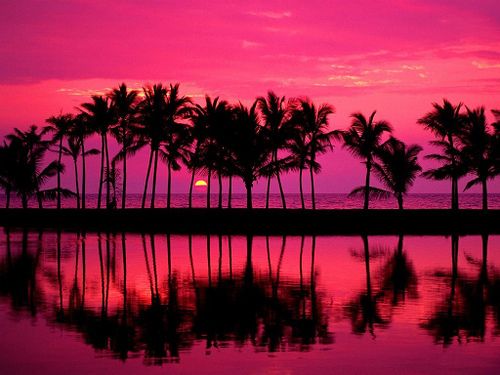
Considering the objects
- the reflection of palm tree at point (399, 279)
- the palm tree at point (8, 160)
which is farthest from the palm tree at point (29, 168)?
the reflection of palm tree at point (399, 279)

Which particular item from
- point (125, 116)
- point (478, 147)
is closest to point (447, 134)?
point (478, 147)

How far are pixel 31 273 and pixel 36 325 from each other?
25.0 feet

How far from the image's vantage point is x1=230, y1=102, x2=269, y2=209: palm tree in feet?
147

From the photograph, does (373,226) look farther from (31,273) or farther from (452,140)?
(31,273)

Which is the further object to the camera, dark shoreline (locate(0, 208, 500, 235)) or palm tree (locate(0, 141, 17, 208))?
palm tree (locate(0, 141, 17, 208))

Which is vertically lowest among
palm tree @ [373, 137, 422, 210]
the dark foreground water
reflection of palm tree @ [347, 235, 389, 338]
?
the dark foreground water

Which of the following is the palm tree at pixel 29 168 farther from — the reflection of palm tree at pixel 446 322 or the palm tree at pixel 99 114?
the reflection of palm tree at pixel 446 322

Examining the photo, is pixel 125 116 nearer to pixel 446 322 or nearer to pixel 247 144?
pixel 247 144

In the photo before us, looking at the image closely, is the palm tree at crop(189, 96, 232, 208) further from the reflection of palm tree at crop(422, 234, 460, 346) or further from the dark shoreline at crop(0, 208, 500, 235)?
the reflection of palm tree at crop(422, 234, 460, 346)

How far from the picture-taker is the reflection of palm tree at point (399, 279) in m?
16.3

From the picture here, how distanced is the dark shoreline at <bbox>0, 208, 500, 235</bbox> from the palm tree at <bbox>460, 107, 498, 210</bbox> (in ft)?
8.59

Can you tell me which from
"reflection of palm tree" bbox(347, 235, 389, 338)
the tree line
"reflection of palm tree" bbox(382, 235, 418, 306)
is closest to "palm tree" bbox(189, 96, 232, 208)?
the tree line

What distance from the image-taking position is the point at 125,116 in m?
48.2

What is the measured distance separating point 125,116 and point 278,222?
42.5 feet
